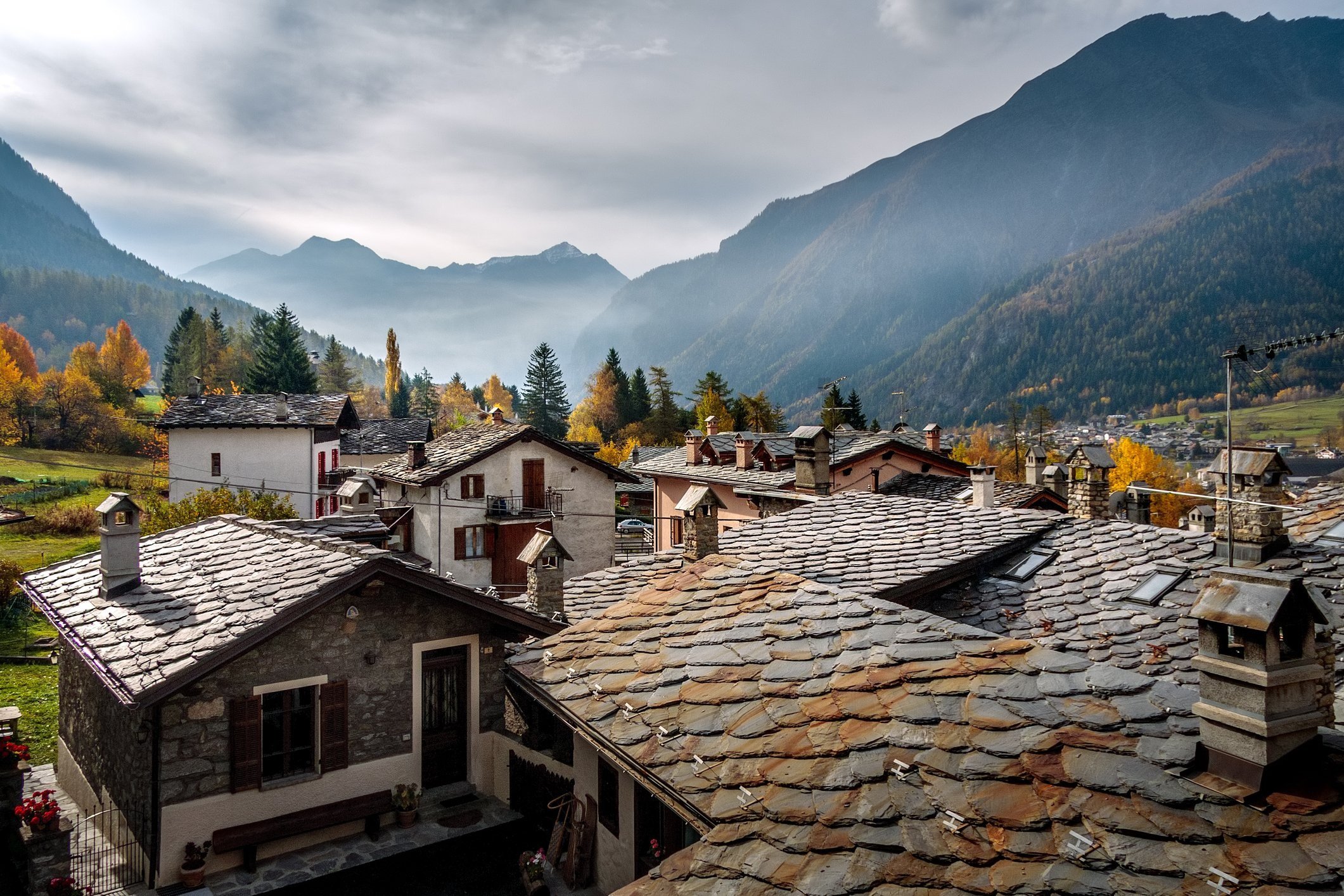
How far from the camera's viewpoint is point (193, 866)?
31.6ft

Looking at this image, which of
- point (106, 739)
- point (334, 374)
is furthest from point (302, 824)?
point (334, 374)

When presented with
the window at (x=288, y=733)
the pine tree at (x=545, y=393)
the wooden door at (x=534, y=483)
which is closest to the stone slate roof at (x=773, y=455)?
the wooden door at (x=534, y=483)

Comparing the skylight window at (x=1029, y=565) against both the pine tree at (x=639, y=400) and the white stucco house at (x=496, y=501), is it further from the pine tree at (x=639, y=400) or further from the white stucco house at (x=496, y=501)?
the pine tree at (x=639, y=400)

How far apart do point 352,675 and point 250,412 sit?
3259cm

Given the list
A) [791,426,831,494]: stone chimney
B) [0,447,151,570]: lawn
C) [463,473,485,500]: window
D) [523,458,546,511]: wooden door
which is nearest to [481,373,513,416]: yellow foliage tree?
[0,447,151,570]: lawn

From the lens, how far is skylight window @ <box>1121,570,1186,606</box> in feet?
35.0

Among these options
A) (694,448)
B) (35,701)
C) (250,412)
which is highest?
(250,412)

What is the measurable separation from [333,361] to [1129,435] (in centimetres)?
8288

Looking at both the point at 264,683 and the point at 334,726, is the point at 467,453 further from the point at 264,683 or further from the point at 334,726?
the point at 264,683

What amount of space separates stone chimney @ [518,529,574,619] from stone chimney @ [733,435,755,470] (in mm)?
18144

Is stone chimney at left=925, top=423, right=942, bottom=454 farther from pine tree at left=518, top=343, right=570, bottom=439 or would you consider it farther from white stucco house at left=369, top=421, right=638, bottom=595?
pine tree at left=518, top=343, right=570, bottom=439

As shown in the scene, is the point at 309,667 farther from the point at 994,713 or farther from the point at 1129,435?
the point at 1129,435

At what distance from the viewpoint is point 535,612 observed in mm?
13391

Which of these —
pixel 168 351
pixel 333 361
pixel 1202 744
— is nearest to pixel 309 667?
pixel 1202 744
